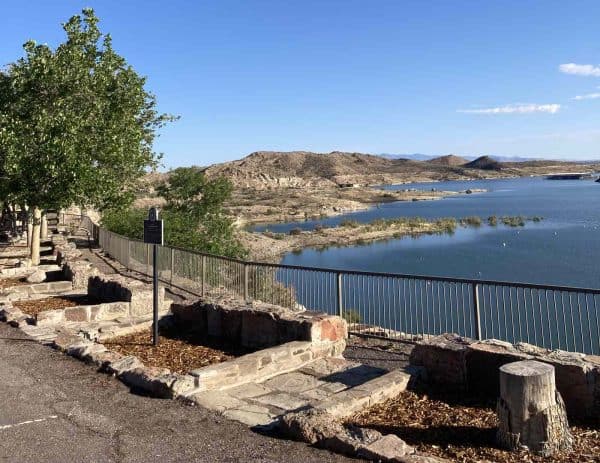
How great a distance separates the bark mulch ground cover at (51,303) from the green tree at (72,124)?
5715mm

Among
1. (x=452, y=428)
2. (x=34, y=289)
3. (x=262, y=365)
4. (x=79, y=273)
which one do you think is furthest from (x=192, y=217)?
(x=452, y=428)

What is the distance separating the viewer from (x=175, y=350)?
966cm

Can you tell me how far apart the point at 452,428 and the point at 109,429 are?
3580mm

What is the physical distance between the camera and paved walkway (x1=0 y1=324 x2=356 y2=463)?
528 cm

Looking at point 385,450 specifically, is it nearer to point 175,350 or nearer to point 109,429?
point 109,429

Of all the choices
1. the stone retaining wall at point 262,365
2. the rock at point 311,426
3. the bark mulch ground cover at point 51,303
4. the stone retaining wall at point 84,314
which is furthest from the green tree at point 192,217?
the rock at point 311,426

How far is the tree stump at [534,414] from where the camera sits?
511 cm

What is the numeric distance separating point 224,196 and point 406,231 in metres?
31.4

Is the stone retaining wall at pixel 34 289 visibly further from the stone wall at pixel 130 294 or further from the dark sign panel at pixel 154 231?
the dark sign panel at pixel 154 231

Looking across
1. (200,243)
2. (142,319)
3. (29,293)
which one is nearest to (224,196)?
(200,243)

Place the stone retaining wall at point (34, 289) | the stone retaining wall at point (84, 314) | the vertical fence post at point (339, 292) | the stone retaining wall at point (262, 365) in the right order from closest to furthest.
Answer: the stone retaining wall at point (262, 365) → the vertical fence post at point (339, 292) → the stone retaining wall at point (84, 314) → the stone retaining wall at point (34, 289)

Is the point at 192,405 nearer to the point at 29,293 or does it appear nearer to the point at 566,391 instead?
the point at 566,391

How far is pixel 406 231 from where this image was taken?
6103 cm

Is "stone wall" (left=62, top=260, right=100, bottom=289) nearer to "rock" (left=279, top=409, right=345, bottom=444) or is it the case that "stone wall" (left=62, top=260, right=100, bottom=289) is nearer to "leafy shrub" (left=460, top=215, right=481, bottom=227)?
"rock" (left=279, top=409, right=345, bottom=444)
